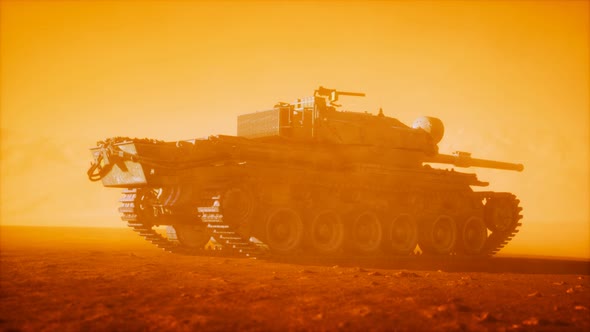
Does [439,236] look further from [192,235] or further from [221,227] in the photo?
[221,227]

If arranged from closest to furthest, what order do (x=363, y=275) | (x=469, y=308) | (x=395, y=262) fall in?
(x=469, y=308) → (x=363, y=275) → (x=395, y=262)

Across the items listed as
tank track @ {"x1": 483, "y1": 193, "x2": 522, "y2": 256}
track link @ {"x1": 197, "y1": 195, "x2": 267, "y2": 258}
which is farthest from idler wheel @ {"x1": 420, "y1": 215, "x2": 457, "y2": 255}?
track link @ {"x1": 197, "y1": 195, "x2": 267, "y2": 258}

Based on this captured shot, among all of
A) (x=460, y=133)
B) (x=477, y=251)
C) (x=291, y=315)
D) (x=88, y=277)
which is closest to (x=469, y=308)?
(x=291, y=315)

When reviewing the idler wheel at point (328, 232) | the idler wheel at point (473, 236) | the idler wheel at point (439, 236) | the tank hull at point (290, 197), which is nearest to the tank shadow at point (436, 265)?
the idler wheel at point (328, 232)

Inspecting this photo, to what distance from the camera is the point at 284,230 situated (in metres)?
17.4

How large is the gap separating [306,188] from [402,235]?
13.3 feet

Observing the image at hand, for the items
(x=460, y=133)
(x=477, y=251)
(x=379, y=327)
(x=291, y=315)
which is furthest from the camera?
(x=460, y=133)

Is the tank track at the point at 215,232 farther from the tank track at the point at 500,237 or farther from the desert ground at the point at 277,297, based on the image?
the desert ground at the point at 277,297

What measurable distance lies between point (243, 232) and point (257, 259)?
81 centimetres

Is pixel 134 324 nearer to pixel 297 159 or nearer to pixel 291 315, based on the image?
pixel 291 315

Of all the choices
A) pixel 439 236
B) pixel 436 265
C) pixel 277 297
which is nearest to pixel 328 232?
pixel 436 265

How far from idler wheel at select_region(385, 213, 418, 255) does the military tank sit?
35mm

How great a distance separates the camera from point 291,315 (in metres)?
8.49

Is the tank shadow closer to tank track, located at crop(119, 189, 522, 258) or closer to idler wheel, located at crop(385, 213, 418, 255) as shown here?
idler wheel, located at crop(385, 213, 418, 255)
